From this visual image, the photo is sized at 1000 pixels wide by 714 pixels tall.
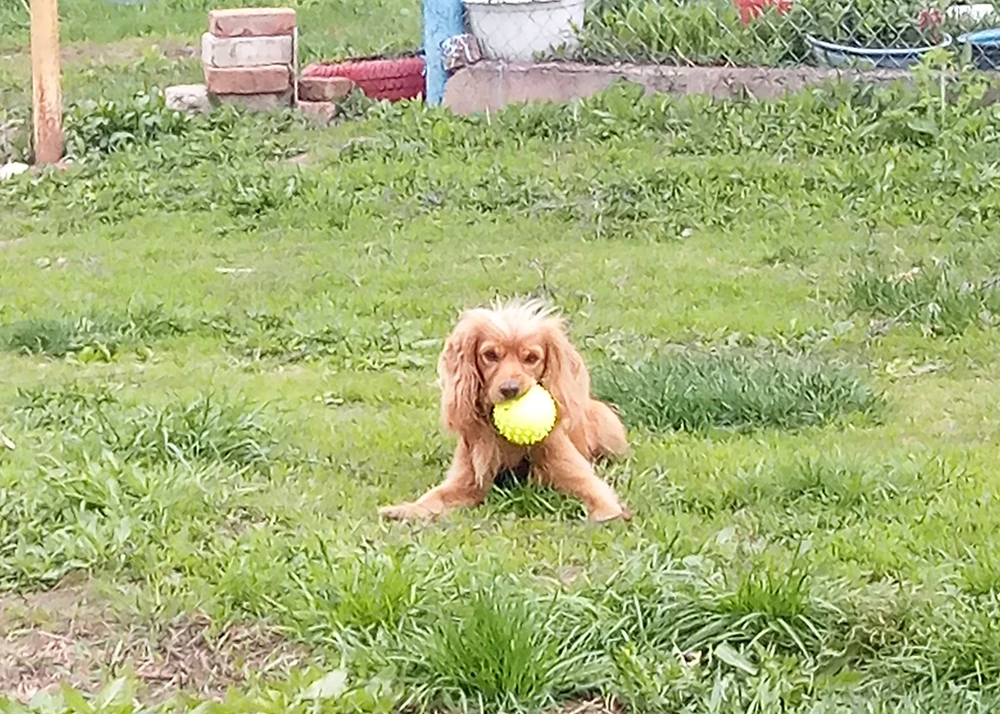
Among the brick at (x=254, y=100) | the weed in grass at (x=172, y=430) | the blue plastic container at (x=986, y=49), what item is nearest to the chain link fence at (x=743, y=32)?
the blue plastic container at (x=986, y=49)

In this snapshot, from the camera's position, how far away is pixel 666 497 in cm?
434

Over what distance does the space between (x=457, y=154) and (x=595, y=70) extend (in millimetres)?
1156

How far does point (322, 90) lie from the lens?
33.4 feet

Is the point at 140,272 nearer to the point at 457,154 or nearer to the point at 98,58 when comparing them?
the point at 457,154

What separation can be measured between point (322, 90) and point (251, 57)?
1.55 feet

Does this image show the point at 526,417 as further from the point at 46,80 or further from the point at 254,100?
the point at 254,100

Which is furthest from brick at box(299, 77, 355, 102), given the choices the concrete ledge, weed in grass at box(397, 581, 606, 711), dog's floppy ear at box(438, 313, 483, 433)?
weed in grass at box(397, 581, 606, 711)

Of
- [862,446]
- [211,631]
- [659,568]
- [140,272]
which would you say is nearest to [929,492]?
[862,446]

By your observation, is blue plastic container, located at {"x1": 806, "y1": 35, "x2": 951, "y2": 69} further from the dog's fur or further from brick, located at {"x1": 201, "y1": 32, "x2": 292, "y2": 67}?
the dog's fur

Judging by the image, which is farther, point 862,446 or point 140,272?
point 140,272

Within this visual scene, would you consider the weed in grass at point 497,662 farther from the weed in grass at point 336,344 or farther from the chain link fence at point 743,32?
the chain link fence at point 743,32

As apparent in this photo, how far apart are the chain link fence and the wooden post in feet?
7.59

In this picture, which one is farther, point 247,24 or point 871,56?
point 247,24

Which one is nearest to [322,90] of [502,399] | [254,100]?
[254,100]
